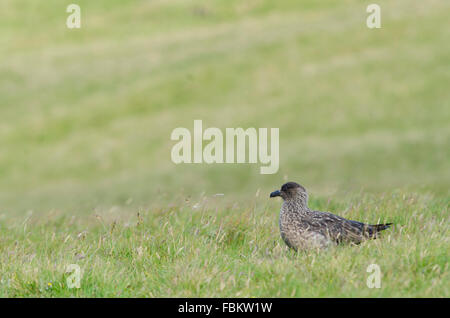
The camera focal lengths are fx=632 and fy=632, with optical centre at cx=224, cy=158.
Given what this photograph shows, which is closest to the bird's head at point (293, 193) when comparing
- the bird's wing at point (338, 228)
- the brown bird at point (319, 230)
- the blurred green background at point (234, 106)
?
the brown bird at point (319, 230)

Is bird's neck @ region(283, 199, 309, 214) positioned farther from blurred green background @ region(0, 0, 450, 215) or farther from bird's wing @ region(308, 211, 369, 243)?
blurred green background @ region(0, 0, 450, 215)

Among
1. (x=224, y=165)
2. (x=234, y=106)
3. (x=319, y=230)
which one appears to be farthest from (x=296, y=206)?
(x=234, y=106)

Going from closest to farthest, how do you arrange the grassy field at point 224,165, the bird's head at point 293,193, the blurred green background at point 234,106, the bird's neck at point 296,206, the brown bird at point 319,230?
the grassy field at point 224,165 < the brown bird at point 319,230 < the bird's neck at point 296,206 < the bird's head at point 293,193 < the blurred green background at point 234,106

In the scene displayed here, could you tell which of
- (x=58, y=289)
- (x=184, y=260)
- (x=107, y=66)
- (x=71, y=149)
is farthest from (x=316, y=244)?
(x=107, y=66)

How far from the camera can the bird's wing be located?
296 inches

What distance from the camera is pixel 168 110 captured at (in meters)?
38.7

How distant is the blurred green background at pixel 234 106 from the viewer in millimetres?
27703

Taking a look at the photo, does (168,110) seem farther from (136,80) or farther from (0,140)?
(0,140)

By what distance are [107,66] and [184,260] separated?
44378mm

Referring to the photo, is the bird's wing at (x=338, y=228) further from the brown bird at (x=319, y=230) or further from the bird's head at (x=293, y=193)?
the bird's head at (x=293, y=193)

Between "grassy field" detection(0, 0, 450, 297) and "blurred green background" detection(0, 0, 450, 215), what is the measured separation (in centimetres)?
14

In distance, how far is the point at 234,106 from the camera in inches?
1475

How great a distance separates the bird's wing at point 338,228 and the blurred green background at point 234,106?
44.4 ft

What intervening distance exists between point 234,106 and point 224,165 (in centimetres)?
842
